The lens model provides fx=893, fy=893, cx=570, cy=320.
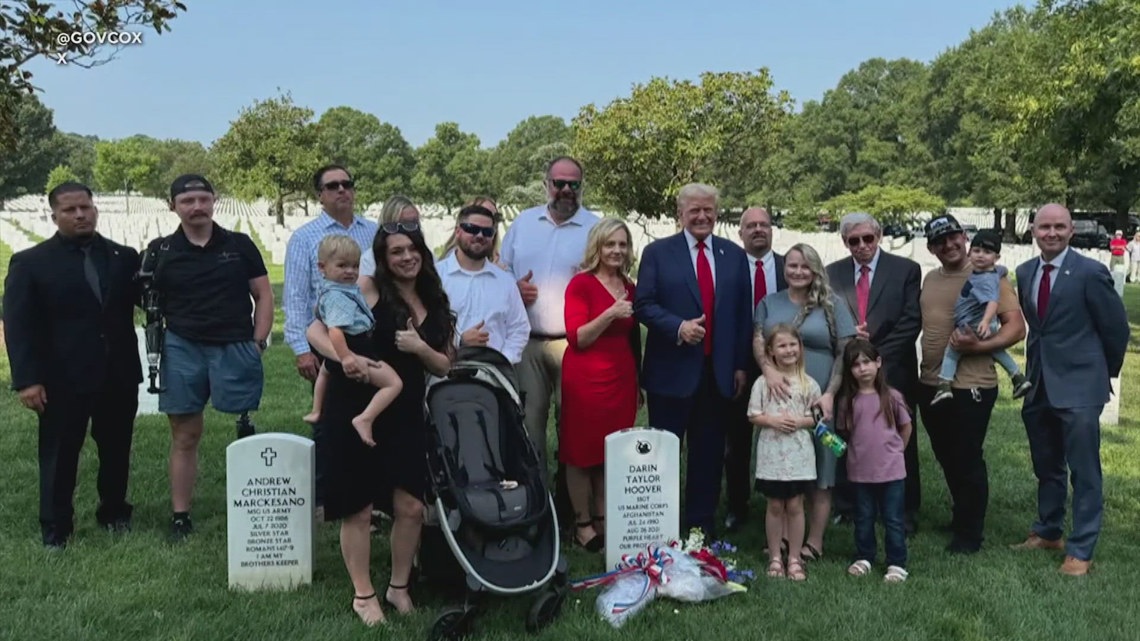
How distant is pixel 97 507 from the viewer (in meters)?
5.67

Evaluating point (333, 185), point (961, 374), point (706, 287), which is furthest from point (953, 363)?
point (333, 185)

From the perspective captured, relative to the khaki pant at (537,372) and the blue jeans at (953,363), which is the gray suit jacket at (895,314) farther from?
the khaki pant at (537,372)

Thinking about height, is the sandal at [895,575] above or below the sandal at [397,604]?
below

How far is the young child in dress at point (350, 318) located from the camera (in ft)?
12.7

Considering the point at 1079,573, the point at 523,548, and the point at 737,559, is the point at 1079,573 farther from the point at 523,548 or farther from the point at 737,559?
the point at 523,548

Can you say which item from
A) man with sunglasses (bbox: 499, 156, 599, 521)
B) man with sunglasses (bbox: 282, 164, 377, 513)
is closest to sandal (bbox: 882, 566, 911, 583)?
man with sunglasses (bbox: 499, 156, 599, 521)

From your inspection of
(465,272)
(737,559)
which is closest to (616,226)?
(465,272)

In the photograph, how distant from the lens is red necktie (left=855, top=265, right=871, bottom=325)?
545 centimetres

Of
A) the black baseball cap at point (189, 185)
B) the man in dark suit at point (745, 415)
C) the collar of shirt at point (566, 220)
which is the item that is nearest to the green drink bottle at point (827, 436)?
the man in dark suit at point (745, 415)

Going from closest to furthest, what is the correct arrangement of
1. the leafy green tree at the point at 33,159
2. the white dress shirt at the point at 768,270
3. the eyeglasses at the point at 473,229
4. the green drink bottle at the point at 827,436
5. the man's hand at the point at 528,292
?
the green drink bottle at the point at 827,436, the eyeglasses at the point at 473,229, the man's hand at the point at 528,292, the white dress shirt at the point at 768,270, the leafy green tree at the point at 33,159

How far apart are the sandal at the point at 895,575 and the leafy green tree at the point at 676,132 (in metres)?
29.1

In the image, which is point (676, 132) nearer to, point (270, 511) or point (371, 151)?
point (270, 511)

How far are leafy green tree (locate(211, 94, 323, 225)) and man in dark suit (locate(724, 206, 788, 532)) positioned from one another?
4019 cm

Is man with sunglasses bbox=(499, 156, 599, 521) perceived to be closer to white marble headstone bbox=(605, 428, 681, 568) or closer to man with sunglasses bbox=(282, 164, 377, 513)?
white marble headstone bbox=(605, 428, 681, 568)
